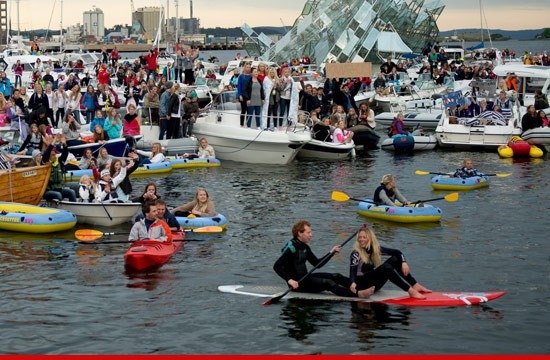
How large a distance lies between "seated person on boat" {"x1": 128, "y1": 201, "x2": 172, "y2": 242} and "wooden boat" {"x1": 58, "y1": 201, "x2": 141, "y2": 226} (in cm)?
247

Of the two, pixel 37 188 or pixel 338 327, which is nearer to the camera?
pixel 338 327

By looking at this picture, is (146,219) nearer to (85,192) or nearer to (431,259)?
(85,192)

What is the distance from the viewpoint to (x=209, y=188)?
27.3 meters

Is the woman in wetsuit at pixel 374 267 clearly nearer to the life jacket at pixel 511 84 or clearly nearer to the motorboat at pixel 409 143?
the motorboat at pixel 409 143

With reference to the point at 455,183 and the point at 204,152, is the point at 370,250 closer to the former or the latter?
the point at 455,183

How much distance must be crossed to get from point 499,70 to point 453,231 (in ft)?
73.6

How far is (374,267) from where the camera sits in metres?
15.3

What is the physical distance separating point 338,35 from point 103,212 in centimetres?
4288

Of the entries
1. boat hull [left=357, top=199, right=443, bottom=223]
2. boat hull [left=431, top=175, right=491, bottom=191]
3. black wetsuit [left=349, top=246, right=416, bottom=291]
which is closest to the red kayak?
black wetsuit [left=349, top=246, right=416, bottom=291]

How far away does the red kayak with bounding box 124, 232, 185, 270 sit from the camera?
1755cm

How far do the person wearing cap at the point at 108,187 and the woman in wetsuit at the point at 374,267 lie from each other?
306 inches

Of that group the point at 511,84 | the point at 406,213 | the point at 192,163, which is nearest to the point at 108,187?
the point at 406,213

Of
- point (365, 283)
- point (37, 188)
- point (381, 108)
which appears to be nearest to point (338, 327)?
point (365, 283)

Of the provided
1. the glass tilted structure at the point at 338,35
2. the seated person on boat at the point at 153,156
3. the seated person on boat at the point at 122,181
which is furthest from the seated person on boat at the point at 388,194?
the glass tilted structure at the point at 338,35
